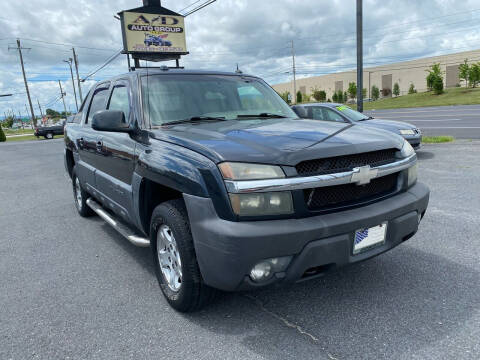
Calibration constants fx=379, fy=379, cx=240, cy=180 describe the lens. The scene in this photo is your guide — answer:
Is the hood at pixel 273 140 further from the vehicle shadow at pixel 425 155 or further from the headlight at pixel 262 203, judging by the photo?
the vehicle shadow at pixel 425 155

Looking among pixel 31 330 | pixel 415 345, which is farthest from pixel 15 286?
pixel 415 345

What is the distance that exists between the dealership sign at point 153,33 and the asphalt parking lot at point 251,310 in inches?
1348

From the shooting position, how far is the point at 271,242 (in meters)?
2.17

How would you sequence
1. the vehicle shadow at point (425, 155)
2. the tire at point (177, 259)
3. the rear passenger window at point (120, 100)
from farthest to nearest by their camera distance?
the vehicle shadow at point (425, 155), the rear passenger window at point (120, 100), the tire at point (177, 259)

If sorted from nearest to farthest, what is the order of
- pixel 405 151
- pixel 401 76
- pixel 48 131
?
pixel 405 151, pixel 48 131, pixel 401 76

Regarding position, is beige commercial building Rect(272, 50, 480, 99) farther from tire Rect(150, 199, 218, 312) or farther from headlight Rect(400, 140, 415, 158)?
tire Rect(150, 199, 218, 312)

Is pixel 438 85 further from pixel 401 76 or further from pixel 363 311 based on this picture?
pixel 363 311

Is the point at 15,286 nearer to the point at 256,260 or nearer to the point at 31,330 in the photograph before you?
the point at 31,330

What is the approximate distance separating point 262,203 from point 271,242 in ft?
0.76

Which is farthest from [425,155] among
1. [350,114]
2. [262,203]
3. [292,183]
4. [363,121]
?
[262,203]

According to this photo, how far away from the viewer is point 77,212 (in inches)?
230

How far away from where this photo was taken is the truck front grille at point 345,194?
2375 millimetres

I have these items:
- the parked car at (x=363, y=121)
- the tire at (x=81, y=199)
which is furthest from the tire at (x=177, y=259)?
the parked car at (x=363, y=121)

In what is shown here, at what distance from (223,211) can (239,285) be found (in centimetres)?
46
